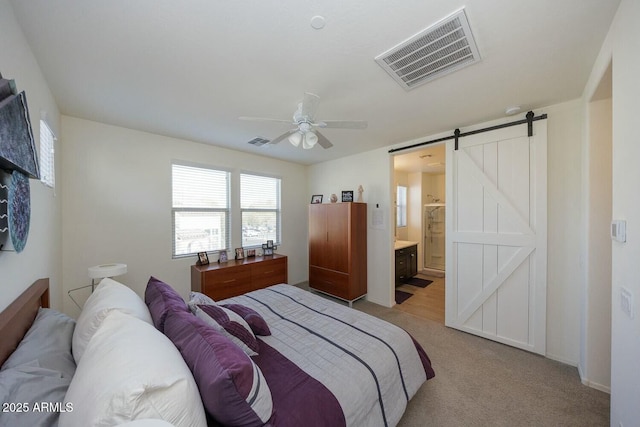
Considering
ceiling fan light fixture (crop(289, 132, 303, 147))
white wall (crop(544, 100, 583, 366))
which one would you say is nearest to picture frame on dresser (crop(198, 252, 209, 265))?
ceiling fan light fixture (crop(289, 132, 303, 147))

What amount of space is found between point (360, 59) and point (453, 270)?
2707 millimetres

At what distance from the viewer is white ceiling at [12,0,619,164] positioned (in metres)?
1.23

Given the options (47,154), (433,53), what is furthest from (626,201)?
(47,154)

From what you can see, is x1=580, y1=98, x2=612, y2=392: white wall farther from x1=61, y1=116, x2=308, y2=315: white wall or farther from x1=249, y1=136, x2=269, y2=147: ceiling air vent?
x1=61, y1=116, x2=308, y2=315: white wall

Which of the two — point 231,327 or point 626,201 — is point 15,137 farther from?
point 626,201

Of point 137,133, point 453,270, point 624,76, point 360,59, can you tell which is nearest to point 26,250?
point 137,133

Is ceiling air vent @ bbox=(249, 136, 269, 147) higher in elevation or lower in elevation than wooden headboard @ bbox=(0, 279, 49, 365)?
higher

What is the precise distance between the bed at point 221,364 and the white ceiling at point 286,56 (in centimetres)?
160

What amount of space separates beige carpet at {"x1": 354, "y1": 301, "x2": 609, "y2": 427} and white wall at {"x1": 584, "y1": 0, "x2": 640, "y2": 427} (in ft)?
1.83

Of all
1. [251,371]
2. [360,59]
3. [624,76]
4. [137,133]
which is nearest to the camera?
[251,371]

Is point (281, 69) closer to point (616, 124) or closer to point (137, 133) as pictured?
point (616, 124)

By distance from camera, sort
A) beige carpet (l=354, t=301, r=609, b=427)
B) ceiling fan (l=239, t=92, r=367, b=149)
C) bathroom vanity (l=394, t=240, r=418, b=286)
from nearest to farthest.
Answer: beige carpet (l=354, t=301, r=609, b=427) → ceiling fan (l=239, t=92, r=367, b=149) → bathroom vanity (l=394, t=240, r=418, b=286)

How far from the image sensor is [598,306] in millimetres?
1895

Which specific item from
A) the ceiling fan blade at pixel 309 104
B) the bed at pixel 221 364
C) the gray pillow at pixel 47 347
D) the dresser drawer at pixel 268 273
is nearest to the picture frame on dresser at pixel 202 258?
the dresser drawer at pixel 268 273
